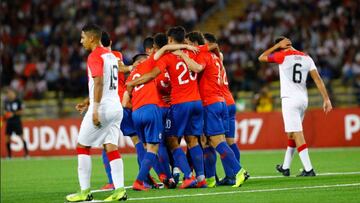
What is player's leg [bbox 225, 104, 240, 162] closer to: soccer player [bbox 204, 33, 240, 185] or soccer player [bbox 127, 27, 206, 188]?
soccer player [bbox 204, 33, 240, 185]

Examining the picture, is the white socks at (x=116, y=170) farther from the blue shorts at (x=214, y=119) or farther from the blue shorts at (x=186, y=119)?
the blue shorts at (x=214, y=119)

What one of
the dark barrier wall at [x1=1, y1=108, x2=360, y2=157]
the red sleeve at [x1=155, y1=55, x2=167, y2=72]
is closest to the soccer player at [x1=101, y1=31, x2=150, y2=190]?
the red sleeve at [x1=155, y1=55, x2=167, y2=72]

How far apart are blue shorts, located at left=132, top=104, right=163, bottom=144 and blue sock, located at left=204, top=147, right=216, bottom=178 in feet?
4.58

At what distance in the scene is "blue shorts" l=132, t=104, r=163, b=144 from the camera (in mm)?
14414

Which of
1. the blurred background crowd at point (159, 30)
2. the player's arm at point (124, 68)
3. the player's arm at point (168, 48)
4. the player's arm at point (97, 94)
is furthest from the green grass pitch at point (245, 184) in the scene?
the blurred background crowd at point (159, 30)

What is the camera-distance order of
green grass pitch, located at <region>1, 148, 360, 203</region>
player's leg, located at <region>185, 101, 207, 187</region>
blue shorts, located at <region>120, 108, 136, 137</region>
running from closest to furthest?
green grass pitch, located at <region>1, 148, 360, 203</region> → player's leg, located at <region>185, 101, 207, 187</region> → blue shorts, located at <region>120, 108, 136, 137</region>

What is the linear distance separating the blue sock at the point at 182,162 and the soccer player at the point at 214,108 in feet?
1.78

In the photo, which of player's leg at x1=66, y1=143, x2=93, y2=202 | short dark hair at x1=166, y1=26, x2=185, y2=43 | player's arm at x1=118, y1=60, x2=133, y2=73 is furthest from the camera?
player's arm at x1=118, y1=60, x2=133, y2=73

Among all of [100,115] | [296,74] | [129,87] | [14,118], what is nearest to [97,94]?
[100,115]

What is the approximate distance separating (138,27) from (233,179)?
22364 mm

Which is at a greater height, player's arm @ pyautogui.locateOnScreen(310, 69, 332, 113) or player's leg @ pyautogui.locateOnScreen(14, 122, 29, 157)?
player's arm @ pyautogui.locateOnScreen(310, 69, 332, 113)

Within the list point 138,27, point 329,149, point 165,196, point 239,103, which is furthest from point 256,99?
point 165,196

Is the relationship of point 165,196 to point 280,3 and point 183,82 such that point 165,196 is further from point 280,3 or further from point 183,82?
point 280,3

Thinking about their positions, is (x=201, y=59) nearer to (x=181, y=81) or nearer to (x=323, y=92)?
(x=181, y=81)
